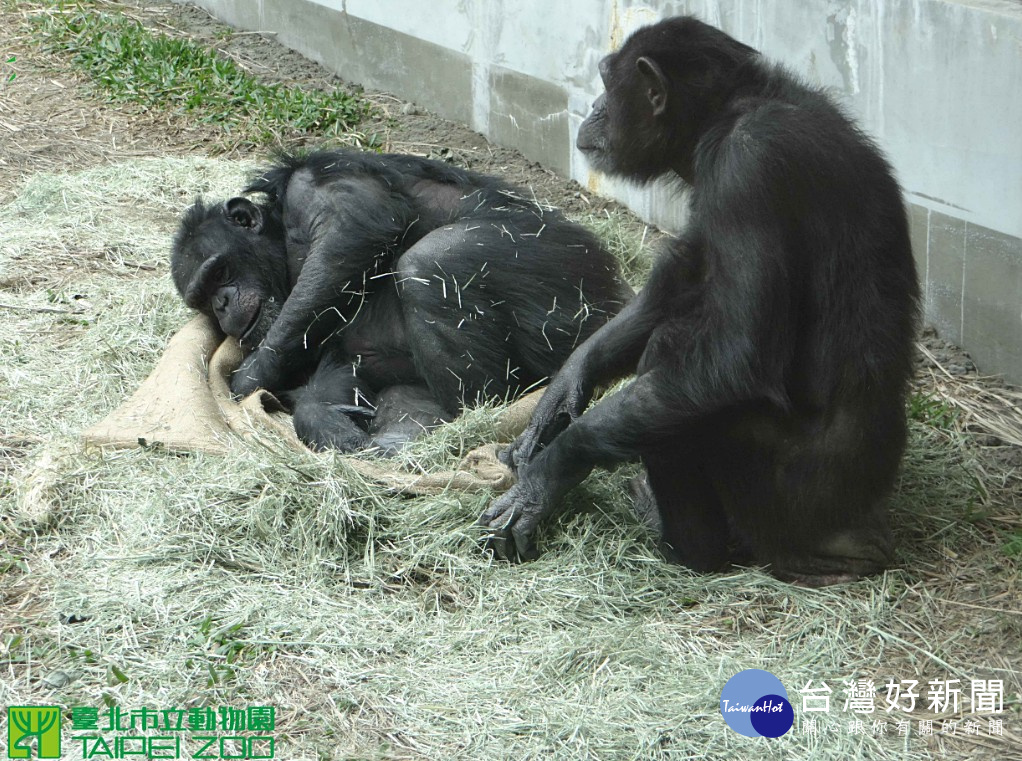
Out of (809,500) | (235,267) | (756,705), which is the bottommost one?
(756,705)

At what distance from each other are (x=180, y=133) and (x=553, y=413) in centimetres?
567

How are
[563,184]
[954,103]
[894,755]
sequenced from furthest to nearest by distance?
[563,184], [954,103], [894,755]

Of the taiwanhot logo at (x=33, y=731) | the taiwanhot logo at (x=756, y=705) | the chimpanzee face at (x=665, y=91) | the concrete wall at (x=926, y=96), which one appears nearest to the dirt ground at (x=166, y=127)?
the concrete wall at (x=926, y=96)

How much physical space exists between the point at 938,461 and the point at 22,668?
3528mm

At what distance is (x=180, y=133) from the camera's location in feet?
29.8

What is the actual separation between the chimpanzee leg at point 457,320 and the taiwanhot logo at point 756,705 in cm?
203

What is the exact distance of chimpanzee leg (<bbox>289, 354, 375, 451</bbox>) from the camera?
16.8 feet

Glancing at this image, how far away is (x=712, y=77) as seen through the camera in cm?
406

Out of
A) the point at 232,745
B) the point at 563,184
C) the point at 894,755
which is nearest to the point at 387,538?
the point at 232,745

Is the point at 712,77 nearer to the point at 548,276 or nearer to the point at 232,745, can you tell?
the point at 548,276

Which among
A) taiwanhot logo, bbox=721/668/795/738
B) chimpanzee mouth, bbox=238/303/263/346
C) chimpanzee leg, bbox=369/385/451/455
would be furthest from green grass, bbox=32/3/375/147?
taiwanhot logo, bbox=721/668/795/738

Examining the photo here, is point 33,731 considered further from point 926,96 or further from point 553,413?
point 926,96

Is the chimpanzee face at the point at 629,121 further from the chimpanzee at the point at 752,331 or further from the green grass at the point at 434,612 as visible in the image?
the green grass at the point at 434,612

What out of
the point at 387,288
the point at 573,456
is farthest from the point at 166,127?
the point at 573,456
